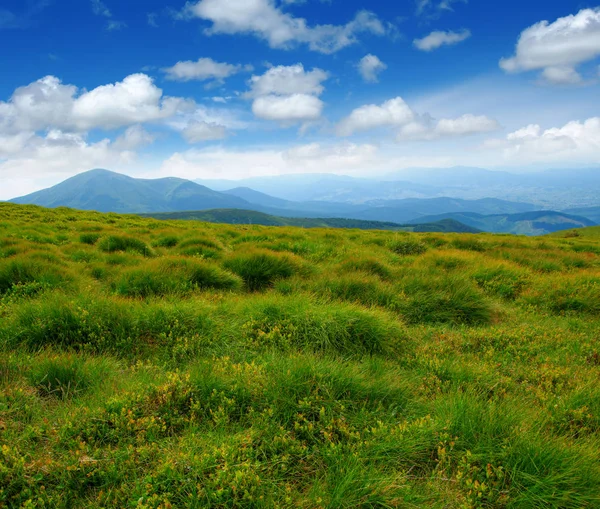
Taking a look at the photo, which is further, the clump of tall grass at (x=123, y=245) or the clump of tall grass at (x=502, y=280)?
the clump of tall grass at (x=123, y=245)

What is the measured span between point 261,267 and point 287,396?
5.46 m

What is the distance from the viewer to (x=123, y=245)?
464 inches

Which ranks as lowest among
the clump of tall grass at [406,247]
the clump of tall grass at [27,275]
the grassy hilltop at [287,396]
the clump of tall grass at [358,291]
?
the grassy hilltop at [287,396]

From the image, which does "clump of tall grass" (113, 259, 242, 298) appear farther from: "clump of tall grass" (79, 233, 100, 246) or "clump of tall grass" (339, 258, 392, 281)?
"clump of tall grass" (79, 233, 100, 246)

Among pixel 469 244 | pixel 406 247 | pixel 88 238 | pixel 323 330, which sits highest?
pixel 88 238

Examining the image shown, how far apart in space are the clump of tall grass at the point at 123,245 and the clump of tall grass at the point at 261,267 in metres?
4.22

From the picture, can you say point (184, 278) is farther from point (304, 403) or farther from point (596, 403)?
point (596, 403)

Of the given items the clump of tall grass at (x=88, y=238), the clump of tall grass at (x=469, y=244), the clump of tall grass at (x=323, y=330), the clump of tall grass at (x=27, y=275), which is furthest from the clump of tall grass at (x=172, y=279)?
the clump of tall grass at (x=469, y=244)

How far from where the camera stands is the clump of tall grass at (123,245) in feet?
37.9

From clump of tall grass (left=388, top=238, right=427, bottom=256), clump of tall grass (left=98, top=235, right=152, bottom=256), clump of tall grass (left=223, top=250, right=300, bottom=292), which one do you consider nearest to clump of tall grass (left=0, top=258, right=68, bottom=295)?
clump of tall grass (left=98, top=235, right=152, bottom=256)

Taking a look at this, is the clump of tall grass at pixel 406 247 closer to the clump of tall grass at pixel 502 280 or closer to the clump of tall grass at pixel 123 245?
the clump of tall grass at pixel 502 280

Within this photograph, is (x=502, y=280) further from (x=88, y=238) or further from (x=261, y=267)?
(x=88, y=238)

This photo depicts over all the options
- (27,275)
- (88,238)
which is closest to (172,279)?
(27,275)

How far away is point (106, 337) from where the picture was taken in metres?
5.36
